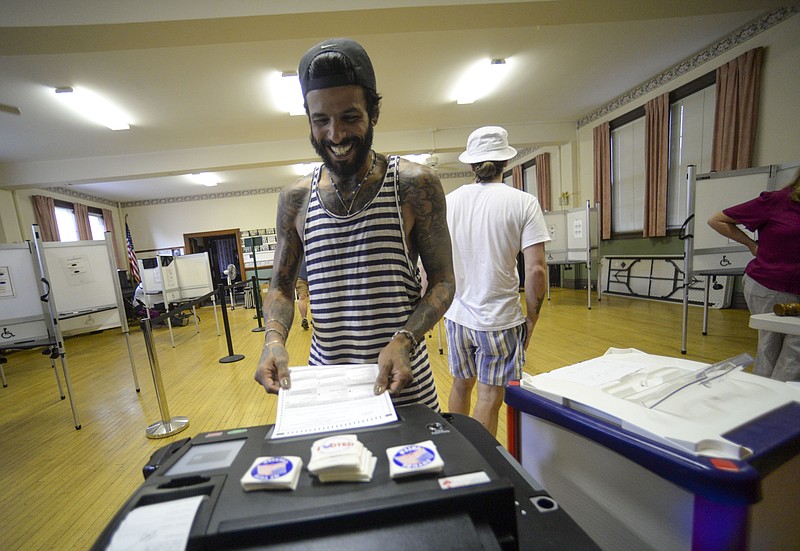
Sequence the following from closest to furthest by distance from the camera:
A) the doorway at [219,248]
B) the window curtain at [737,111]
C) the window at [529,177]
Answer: the window curtain at [737,111]
the window at [529,177]
the doorway at [219,248]

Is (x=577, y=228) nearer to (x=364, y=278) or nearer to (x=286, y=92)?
(x=286, y=92)

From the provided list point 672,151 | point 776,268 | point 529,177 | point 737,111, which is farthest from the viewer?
point 529,177

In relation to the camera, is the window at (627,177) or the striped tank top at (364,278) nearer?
the striped tank top at (364,278)

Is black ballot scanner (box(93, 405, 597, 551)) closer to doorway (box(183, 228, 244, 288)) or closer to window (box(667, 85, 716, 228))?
window (box(667, 85, 716, 228))

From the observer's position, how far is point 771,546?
47cm

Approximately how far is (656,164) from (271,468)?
6.24 metres

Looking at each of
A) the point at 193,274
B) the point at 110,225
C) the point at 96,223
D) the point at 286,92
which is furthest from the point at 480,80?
the point at 110,225

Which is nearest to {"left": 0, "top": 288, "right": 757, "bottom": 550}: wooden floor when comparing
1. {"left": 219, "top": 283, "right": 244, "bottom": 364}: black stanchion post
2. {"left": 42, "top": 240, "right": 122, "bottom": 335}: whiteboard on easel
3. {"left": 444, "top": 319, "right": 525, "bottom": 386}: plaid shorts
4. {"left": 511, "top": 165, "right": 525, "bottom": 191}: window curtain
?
{"left": 219, "top": 283, "right": 244, "bottom": 364}: black stanchion post

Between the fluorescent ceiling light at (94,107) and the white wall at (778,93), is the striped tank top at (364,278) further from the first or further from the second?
the white wall at (778,93)

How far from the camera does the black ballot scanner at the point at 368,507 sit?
1.06 feet

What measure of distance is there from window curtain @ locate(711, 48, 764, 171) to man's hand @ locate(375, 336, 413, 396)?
5.23m

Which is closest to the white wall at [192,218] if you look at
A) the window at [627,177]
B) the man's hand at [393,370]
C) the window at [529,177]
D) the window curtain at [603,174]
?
the window at [529,177]

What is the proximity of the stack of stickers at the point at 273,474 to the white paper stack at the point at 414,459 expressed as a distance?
114mm

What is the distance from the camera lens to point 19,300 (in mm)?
2439
